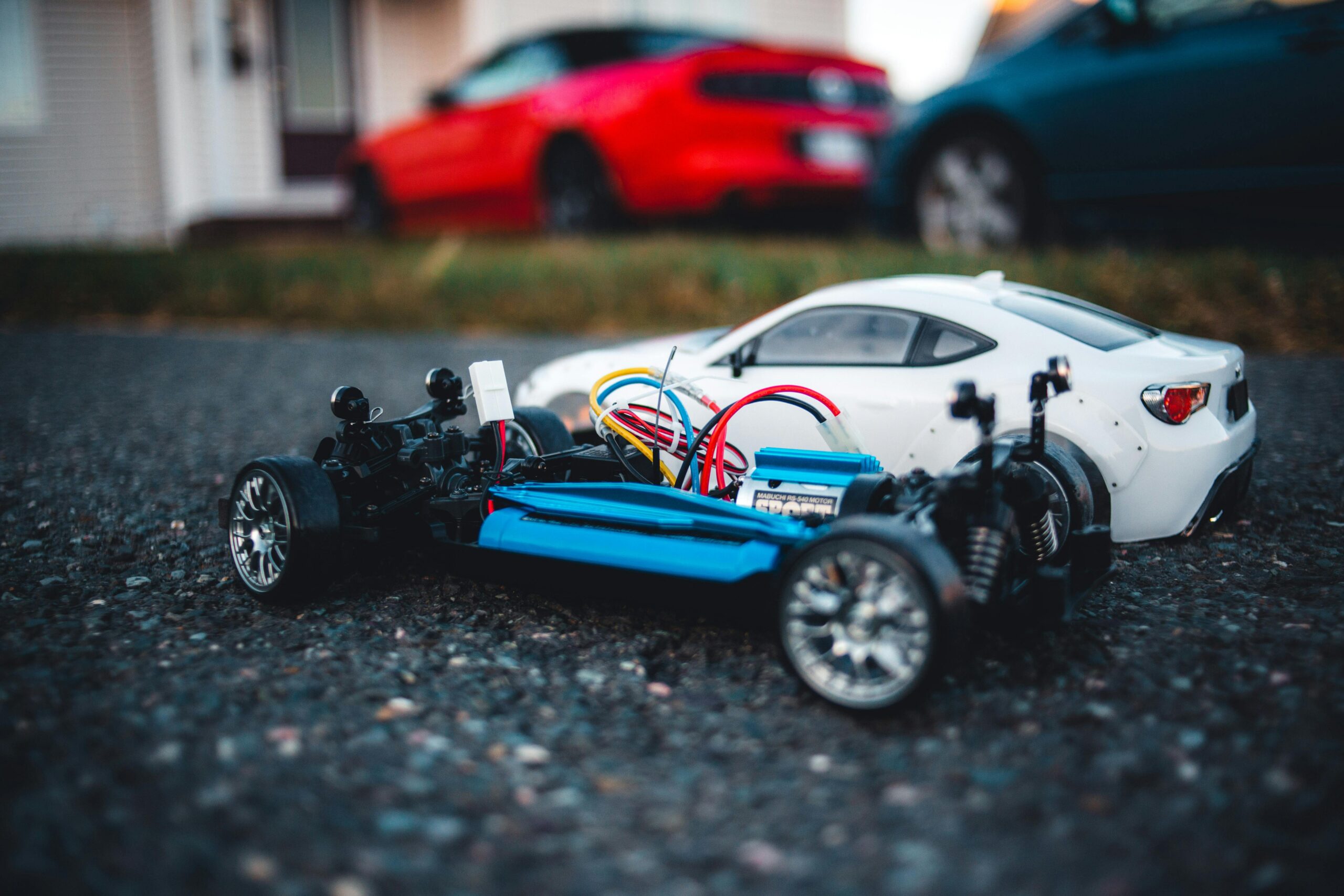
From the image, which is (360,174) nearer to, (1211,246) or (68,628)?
(1211,246)

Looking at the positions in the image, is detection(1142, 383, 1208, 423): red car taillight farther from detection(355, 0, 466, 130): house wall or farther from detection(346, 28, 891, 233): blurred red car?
detection(355, 0, 466, 130): house wall

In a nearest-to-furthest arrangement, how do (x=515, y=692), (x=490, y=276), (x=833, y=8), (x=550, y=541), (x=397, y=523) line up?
(x=515, y=692)
(x=550, y=541)
(x=397, y=523)
(x=490, y=276)
(x=833, y=8)

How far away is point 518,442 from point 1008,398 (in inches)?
79.5

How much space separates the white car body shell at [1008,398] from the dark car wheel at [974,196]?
Result: 349cm

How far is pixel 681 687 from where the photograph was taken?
316 cm

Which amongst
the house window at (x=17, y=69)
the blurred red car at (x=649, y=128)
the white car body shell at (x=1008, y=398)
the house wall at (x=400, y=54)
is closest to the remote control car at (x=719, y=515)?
the white car body shell at (x=1008, y=398)

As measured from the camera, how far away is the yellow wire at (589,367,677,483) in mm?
4066

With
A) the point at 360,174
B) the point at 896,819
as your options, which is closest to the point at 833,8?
the point at 360,174

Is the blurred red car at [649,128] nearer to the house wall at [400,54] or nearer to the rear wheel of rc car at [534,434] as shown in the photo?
the rear wheel of rc car at [534,434]

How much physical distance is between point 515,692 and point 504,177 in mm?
8198

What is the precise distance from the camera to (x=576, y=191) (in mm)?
9969

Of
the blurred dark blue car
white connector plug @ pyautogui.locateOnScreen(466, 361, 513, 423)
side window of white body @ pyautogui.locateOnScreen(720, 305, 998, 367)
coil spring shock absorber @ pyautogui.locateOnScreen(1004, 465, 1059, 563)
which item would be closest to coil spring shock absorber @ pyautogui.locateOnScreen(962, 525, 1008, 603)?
coil spring shock absorber @ pyautogui.locateOnScreen(1004, 465, 1059, 563)

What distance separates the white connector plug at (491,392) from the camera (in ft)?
12.7

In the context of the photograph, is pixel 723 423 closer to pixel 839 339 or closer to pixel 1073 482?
pixel 839 339
